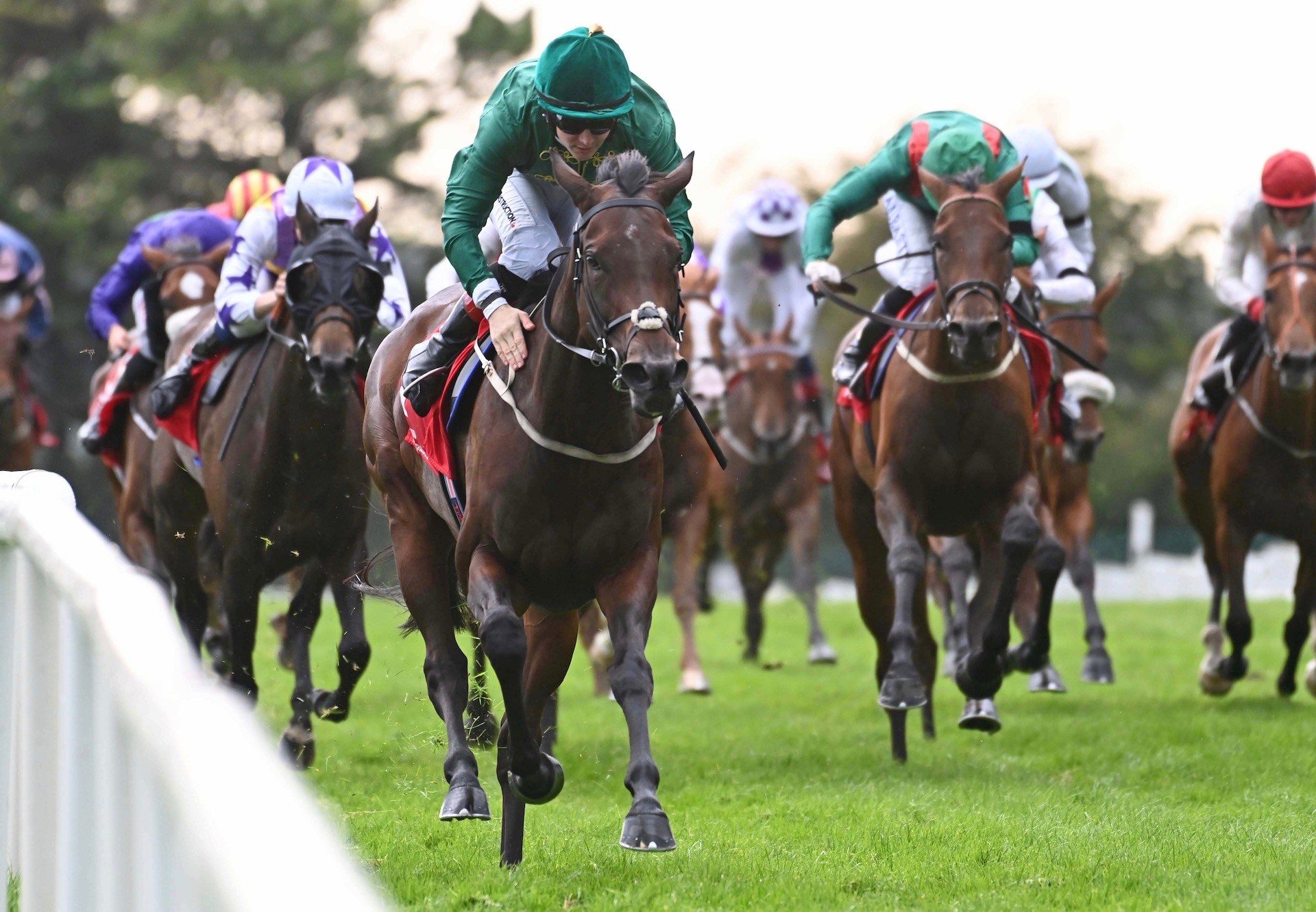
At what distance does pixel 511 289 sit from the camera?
5523 mm

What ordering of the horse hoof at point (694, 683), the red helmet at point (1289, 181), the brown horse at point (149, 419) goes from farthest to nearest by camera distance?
the horse hoof at point (694, 683), the brown horse at point (149, 419), the red helmet at point (1289, 181)

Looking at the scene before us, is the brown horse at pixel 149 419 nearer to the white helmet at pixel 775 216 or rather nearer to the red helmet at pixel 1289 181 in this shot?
the white helmet at pixel 775 216

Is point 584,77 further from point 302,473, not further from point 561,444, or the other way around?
point 302,473

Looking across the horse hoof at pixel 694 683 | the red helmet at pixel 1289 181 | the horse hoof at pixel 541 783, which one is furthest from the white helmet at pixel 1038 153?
the horse hoof at pixel 541 783

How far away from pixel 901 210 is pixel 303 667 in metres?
3.19

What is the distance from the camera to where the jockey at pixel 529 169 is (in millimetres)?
5246

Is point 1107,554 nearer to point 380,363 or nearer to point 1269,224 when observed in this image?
point 1269,224

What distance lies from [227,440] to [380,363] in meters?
Result: 1.39

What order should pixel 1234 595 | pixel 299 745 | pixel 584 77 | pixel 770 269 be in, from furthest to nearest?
pixel 770 269 < pixel 1234 595 < pixel 299 745 < pixel 584 77

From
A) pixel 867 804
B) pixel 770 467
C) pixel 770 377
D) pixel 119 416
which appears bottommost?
pixel 867 804

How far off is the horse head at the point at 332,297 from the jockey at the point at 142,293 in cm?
254

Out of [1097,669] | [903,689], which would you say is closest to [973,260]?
[903,689]

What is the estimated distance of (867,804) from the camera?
640cm

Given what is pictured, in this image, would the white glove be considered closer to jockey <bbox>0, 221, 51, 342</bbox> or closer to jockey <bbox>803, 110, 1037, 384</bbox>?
jockey <bbox>803, 110, 1037, 384</bbox>
